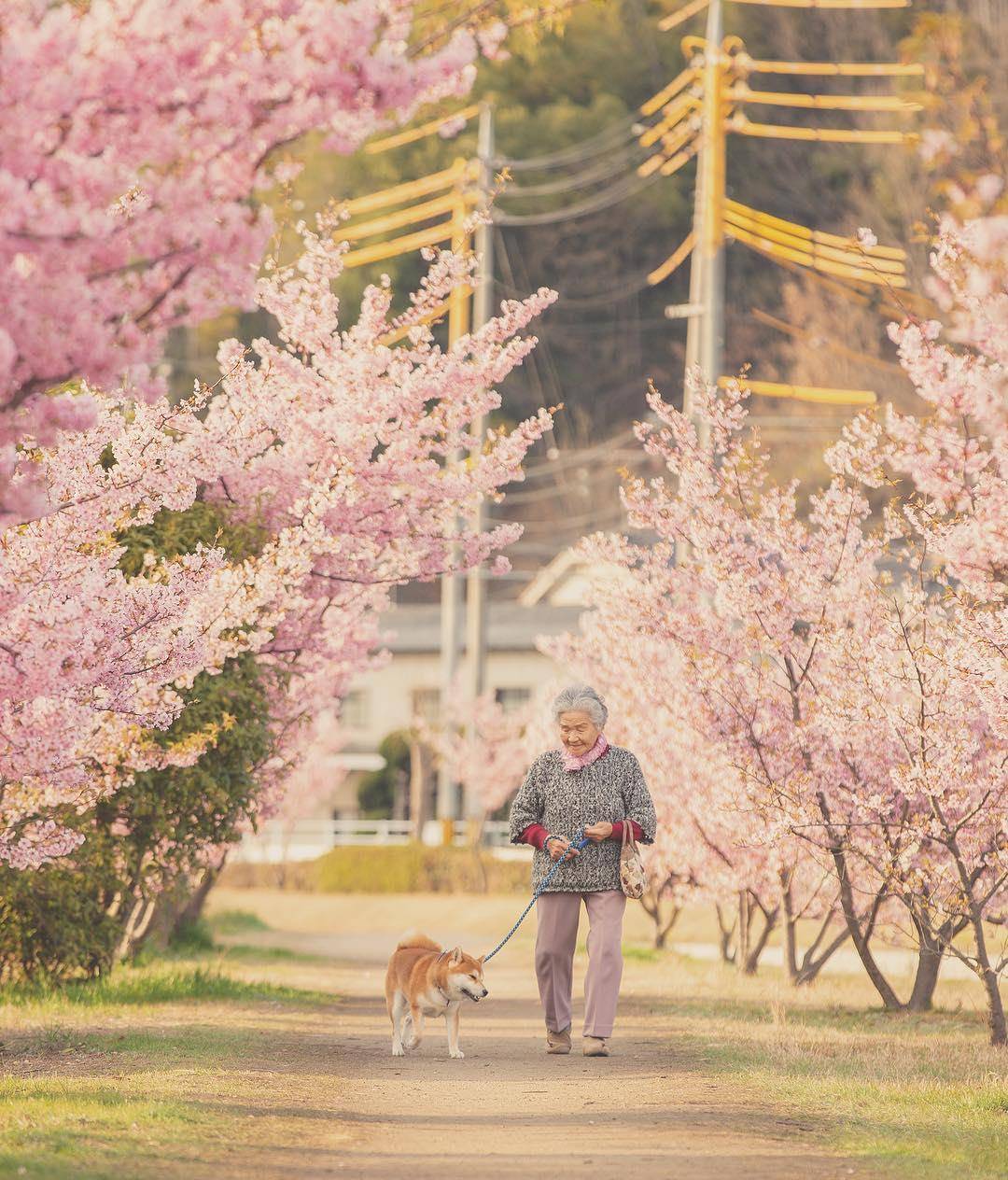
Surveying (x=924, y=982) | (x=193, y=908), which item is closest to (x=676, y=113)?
(x=193, y=908)

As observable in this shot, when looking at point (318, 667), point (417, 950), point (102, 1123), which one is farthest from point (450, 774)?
point (102, 1123)

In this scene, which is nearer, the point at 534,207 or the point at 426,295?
the point at 426,295

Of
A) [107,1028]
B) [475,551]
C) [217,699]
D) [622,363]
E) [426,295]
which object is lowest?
[107,1028]

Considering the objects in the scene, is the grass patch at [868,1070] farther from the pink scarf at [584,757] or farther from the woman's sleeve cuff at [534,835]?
the pink scarf at [584,757]

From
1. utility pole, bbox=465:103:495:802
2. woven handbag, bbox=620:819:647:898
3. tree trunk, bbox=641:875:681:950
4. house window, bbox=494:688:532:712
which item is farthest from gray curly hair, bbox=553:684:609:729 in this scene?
house window, bbox=494:688:532:712

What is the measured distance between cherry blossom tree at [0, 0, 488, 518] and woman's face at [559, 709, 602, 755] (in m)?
5.10

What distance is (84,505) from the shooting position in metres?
11.2

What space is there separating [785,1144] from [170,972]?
31.6 feet

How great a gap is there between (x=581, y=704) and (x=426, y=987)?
187cm

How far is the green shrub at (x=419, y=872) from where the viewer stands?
131ft

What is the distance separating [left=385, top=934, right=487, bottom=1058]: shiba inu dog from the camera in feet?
36.9

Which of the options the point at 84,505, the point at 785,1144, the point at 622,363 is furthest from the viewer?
the point at 622,363

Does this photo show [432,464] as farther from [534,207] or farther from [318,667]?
[534,207]

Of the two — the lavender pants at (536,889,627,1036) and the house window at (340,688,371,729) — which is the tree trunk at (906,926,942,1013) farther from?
the house window at (340,688,371,729)
